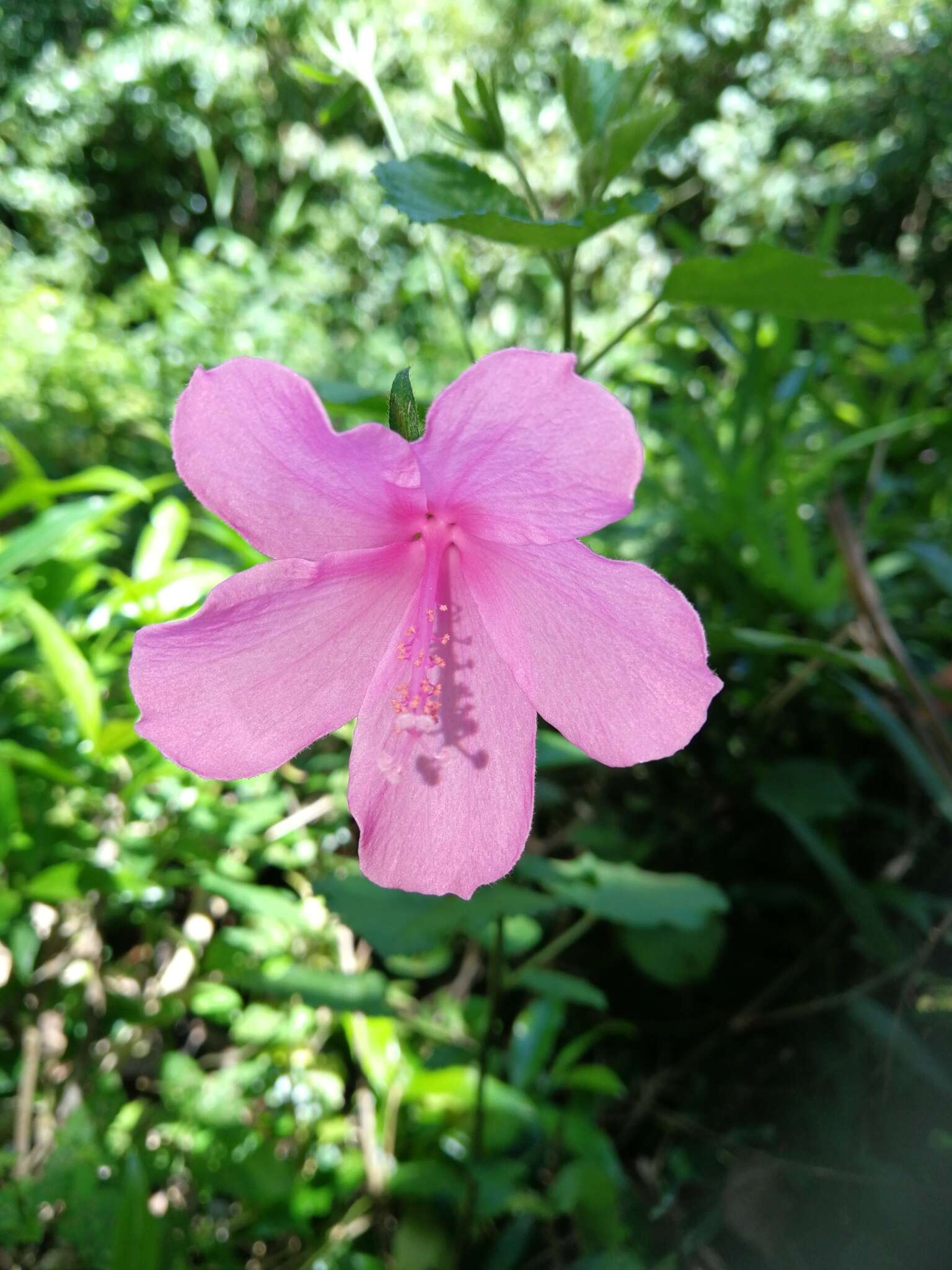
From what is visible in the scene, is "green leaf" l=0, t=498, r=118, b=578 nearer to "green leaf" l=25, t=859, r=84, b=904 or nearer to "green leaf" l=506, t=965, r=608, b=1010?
"green leaf" l=25, t=859, r=84, b=904

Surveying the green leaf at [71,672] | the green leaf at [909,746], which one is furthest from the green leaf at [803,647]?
the green leaf at [71,672]

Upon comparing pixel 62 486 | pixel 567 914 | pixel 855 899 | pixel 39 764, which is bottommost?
pixel 567 914

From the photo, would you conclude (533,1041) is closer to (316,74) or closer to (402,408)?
(402,408)

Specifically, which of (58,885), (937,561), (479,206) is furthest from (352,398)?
(937,561)

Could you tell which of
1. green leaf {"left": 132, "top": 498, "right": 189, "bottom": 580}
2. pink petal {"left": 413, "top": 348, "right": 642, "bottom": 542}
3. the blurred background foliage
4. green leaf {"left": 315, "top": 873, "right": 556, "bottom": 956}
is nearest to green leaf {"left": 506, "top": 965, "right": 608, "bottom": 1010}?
the blurred background foliage

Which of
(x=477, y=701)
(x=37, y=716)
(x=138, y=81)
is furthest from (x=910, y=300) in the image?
(x=138, y=81)

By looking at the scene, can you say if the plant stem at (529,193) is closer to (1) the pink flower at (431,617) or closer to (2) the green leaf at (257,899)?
(1) the pink flower at (431,617)

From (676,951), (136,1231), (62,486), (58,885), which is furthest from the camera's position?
(62,486)
